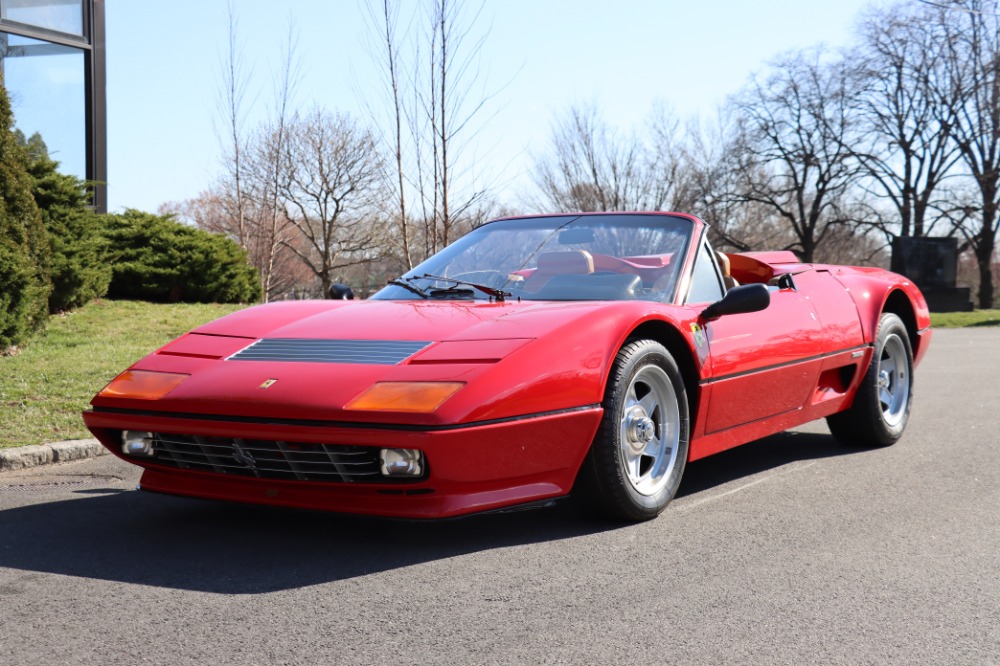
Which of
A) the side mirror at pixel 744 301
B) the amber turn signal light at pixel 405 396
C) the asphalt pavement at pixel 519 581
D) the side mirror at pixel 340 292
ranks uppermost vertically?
the side mirror at pixel 340 292

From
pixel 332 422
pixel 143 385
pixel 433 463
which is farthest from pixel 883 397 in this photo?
pixel 143 385

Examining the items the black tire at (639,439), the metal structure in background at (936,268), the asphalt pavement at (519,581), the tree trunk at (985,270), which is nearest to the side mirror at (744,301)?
the black tire at (639,439)

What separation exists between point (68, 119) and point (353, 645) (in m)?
13.7

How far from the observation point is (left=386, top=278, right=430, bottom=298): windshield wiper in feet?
15.1

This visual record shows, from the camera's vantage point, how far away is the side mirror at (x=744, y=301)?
14.0 ft

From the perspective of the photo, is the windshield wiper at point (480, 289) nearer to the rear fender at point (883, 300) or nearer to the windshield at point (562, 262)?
the windshield at point (562, 262)

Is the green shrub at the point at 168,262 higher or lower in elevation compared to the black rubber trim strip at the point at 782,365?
higher

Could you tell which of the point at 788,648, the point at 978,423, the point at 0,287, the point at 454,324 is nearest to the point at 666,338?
the point at 454,324

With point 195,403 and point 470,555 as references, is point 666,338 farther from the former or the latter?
point 195,403

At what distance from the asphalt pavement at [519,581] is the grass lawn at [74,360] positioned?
4.48 ft

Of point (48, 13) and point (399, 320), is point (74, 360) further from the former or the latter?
point (48, 13)

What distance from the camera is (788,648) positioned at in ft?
8.30

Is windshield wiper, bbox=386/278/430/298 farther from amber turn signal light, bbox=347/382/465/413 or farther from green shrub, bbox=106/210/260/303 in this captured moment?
green shrub, bbox=106/210/260/303

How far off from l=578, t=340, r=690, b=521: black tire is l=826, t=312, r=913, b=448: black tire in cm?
199
